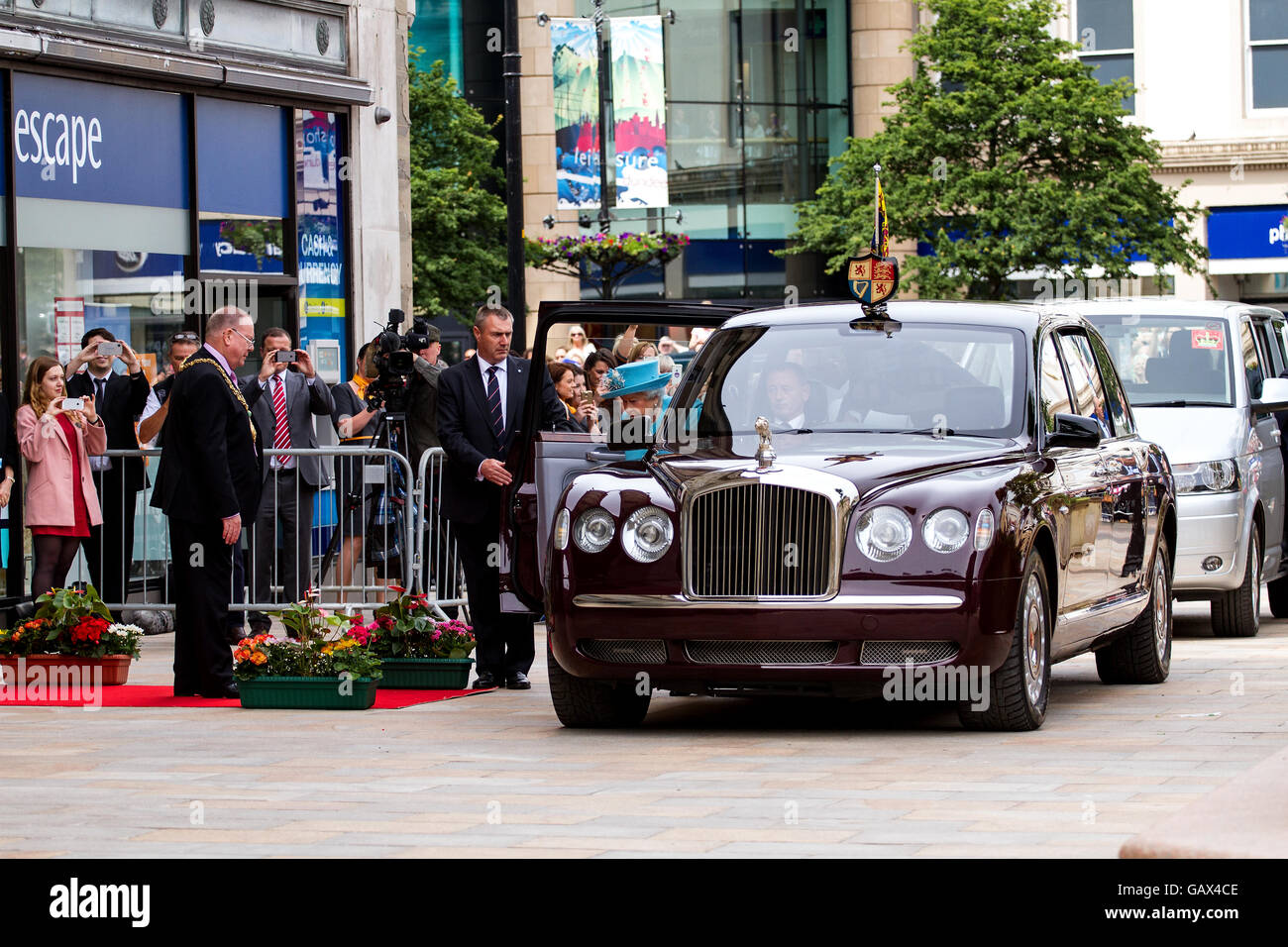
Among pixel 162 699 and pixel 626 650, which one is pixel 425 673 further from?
pixel 626 650

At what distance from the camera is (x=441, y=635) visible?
12352mm

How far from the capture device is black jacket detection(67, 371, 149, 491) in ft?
52.2

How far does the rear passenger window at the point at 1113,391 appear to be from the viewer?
39.7ft

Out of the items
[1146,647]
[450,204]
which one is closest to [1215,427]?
[1146,647]

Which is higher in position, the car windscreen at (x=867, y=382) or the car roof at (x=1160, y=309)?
the car roof at (x=1160, y=309)

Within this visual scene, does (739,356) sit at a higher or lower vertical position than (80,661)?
higher

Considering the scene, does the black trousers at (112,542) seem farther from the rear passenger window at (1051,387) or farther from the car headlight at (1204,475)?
the rear passenger window at (1051,387)

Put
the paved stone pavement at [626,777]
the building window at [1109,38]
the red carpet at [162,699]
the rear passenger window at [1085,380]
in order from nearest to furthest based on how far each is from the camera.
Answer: the paved stone pavement at [626,777], the rear passenger window at [1085,380], the red carpet at [162,699], the building window at [1109,38]

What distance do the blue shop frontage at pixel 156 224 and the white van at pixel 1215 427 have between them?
18.9 ft

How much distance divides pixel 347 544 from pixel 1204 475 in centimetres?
582

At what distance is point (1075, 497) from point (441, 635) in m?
3.70

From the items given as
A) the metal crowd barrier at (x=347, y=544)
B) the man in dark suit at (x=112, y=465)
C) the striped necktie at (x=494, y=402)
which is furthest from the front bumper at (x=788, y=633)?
the man in dark suit at (x=112, y=465)
